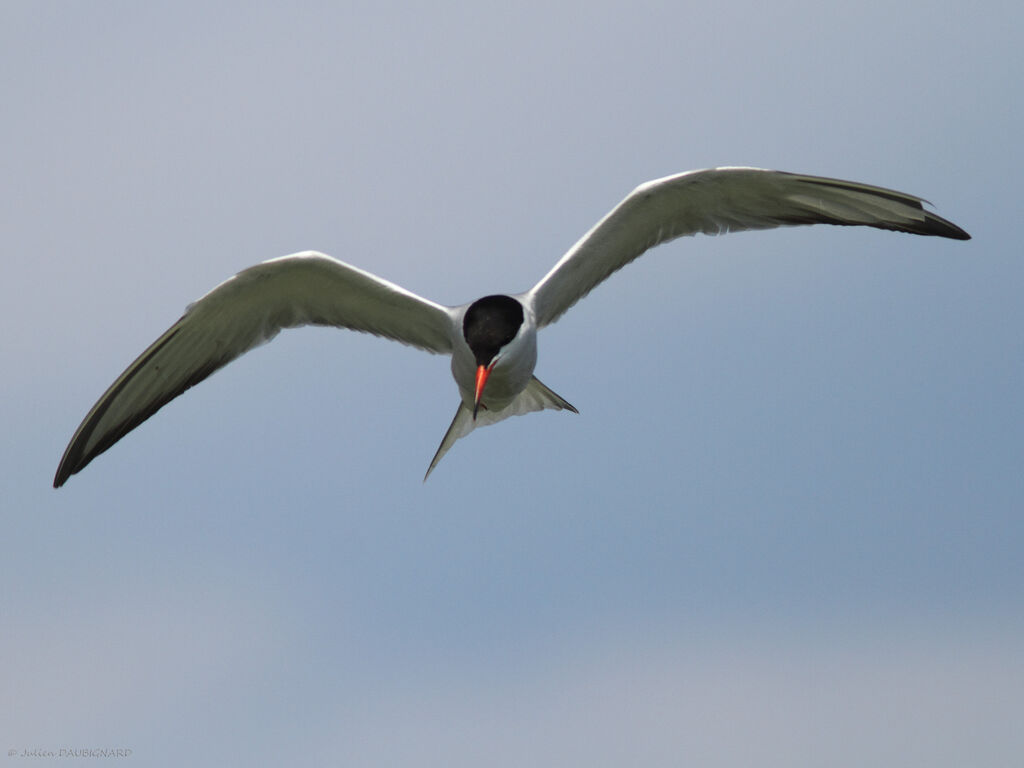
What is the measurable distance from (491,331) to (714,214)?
7.40ft

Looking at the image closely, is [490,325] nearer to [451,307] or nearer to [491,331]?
[491,331]

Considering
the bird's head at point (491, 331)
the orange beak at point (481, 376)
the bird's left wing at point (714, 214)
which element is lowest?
the orange beak at point (481, 376)

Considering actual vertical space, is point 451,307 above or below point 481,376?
above

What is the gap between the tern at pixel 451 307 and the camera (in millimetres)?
9156

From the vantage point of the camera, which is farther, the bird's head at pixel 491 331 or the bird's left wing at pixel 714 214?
the bird's left wing at pixel 714 214

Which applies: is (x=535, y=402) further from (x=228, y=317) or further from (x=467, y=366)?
(x=228, y=317)

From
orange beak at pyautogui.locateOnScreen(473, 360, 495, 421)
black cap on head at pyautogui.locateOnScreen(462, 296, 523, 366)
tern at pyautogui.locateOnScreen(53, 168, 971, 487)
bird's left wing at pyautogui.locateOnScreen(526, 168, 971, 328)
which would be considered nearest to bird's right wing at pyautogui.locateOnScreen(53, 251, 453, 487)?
tern at pyautogui.locateOnScreen(53, 168, 971, 487)

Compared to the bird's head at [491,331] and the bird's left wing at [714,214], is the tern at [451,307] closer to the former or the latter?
the bird's left wing at [714,214]

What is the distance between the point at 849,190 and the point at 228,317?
474 cm

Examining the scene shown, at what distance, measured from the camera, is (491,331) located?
8.44 m

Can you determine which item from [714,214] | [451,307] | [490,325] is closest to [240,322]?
[451,307]

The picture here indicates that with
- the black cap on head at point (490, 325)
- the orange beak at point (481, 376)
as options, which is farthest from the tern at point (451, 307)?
the orange beak at point (481, 376)

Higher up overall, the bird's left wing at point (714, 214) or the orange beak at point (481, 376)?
the bird's left wing at point (714, 214)

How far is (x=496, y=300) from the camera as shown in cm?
862
